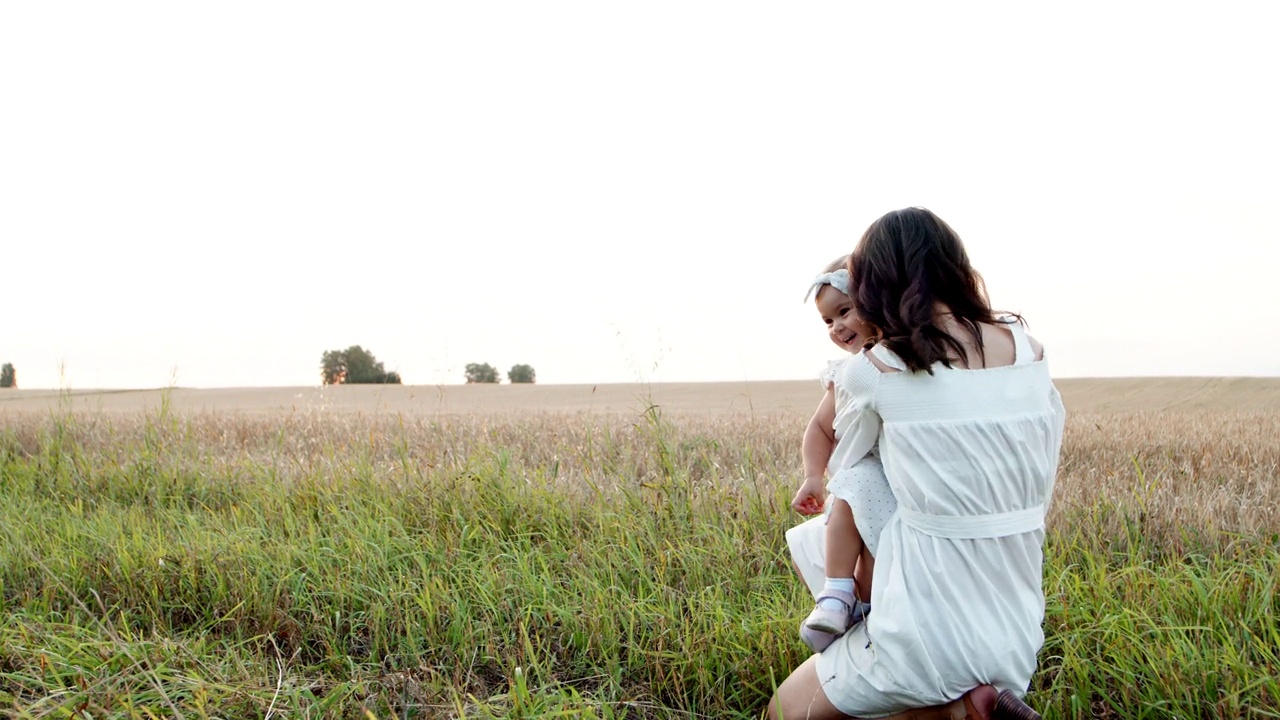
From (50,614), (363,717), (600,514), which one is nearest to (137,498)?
(50,614)

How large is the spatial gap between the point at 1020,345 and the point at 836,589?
2.82 feet

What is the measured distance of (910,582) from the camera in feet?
7.75

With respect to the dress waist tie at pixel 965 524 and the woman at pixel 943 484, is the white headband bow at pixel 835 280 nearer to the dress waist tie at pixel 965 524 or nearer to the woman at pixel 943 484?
the woman at pixel 943 484

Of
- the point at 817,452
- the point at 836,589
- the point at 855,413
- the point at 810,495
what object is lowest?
the point at 836,589

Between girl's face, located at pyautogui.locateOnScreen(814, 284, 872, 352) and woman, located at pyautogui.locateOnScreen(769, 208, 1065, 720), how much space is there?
0.32 meters

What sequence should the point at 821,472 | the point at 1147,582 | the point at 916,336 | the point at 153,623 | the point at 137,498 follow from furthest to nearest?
1. the point at 137,498
2. the point at 153,623
3. the point at 1147,582
4. the point at 821,472
5. the point at 916,336

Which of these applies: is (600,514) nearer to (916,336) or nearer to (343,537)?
(343,537)

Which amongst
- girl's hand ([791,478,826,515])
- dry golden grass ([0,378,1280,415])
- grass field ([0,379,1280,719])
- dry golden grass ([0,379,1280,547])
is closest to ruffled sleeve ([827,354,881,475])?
girl's hand ([791,478,826,515])

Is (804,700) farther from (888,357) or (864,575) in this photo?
(888,357)

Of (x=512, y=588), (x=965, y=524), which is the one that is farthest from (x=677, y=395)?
(x=965, y=524)

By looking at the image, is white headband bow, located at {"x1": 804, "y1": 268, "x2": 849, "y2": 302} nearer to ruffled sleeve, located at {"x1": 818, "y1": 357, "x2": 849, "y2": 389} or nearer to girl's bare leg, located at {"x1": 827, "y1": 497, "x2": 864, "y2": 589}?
ruffled sleeve, located at {"x1": 818, "y1": 357, "x2": 849, "y2": 389}

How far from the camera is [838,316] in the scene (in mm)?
2846

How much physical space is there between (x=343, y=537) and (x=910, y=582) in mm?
3294

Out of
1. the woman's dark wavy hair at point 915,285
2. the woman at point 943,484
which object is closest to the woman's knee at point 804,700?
the woman at point 943,484
